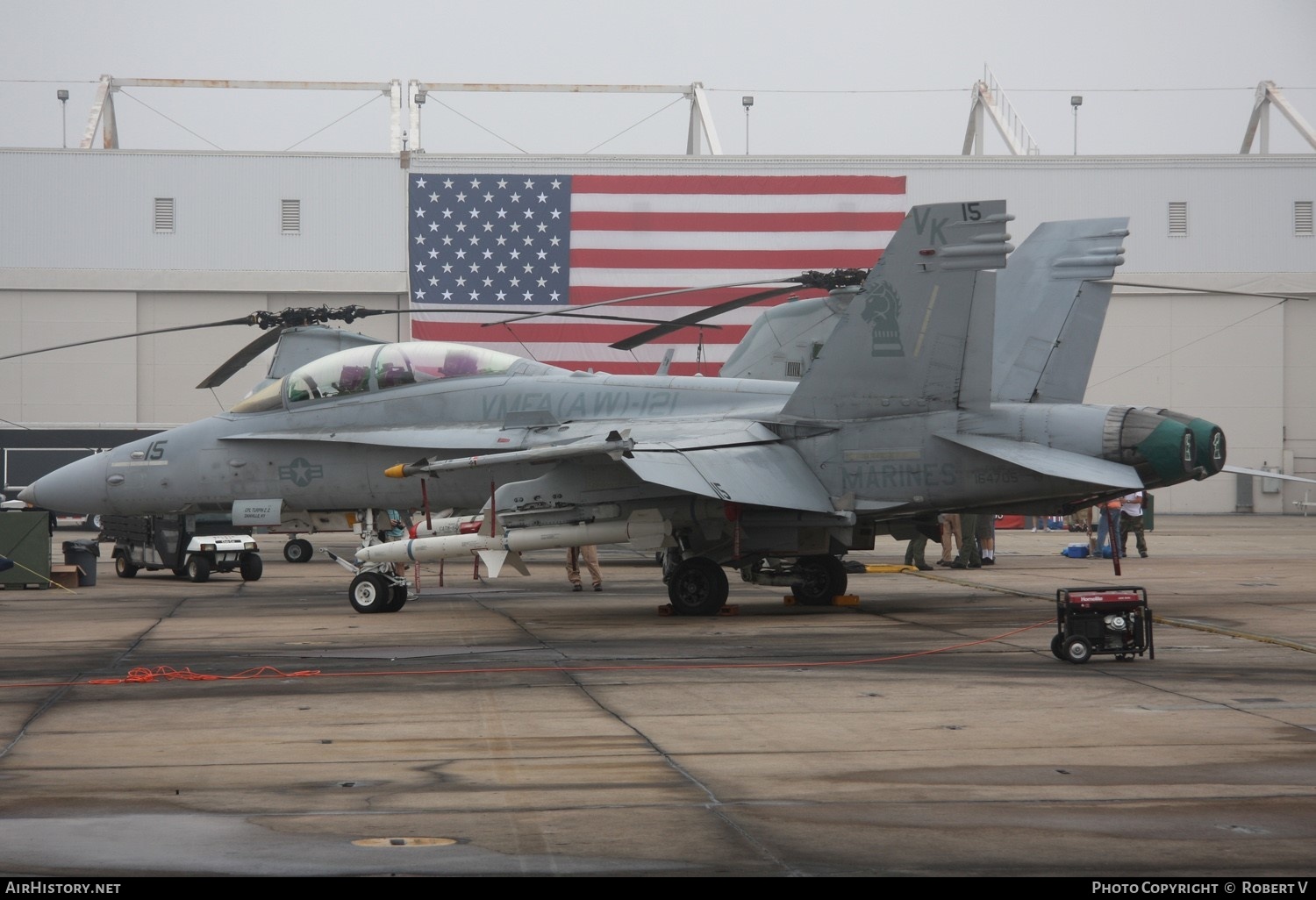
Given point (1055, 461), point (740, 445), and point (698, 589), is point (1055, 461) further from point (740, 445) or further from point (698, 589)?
point (698, 589)

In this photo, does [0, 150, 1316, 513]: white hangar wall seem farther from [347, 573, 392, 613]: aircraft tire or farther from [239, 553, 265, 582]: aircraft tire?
[347, 573, 392, 613]: aircraft tire

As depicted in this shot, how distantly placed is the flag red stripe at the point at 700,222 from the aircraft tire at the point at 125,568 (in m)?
23.4

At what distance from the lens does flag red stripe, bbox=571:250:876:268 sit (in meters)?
43.1

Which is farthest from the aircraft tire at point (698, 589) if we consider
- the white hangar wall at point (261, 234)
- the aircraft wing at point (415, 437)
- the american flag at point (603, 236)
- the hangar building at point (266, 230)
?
the white hangar wall at point (261, 234)

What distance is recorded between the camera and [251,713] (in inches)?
351

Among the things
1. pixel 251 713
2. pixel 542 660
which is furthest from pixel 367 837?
pixel 542 660

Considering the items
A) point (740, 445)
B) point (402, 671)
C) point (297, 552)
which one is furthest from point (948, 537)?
point (402, 671)

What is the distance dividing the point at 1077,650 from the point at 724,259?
110 ft

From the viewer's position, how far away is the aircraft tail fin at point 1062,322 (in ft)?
51.1

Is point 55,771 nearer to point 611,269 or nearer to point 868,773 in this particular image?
point 868,773

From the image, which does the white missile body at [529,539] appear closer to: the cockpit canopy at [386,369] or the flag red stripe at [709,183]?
the cockpit canopy at [386,369]

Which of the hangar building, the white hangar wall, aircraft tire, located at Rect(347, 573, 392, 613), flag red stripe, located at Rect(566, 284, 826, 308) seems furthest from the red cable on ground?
the white hangar wall

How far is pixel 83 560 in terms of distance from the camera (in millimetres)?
21031
